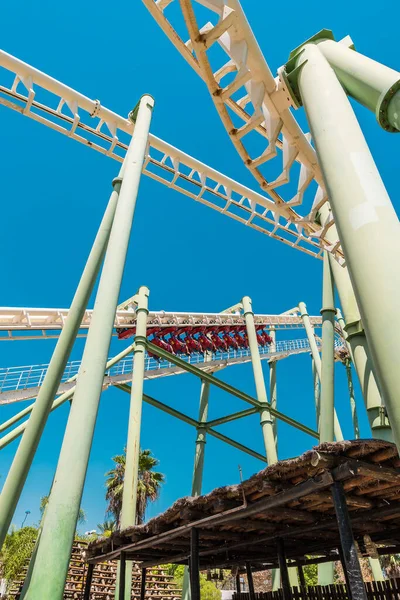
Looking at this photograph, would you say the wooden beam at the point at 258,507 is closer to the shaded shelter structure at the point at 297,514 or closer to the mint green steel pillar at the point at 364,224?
the shaded shelter structure at the point at 297,514

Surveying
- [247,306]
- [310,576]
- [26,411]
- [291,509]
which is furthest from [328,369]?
[310,576]

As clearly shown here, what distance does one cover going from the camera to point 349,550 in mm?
3160

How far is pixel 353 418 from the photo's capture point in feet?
45.8

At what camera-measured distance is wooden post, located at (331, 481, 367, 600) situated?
2904mm

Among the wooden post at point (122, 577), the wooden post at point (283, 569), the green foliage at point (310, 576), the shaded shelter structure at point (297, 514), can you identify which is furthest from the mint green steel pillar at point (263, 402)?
the green foliage at point (310, 576)

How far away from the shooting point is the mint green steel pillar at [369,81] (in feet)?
7.06

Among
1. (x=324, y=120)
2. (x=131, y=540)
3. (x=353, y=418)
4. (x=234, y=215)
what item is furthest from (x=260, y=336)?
(x=324, y=120)

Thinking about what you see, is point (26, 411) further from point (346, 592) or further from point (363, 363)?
point (363, 363)

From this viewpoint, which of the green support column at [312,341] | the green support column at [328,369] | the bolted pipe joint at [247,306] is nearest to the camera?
the green support column at [328,369]

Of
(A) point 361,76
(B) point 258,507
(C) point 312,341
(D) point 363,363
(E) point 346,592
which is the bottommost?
Answer: (E) point 346,592

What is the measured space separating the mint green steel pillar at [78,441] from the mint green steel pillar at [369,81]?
84.1 inches

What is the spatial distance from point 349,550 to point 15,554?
1903 centimetres

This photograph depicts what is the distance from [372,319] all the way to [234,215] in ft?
24.8

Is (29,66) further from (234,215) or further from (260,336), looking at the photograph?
(260,336)
